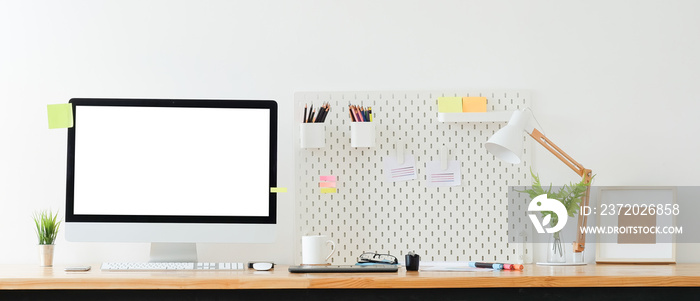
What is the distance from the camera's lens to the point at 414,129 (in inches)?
89.5

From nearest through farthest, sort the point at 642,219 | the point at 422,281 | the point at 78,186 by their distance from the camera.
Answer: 1. the point at 422,281
2. the point at 78,186
3. the point at 642,219

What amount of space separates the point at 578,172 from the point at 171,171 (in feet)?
3.72

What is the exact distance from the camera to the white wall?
228 cm

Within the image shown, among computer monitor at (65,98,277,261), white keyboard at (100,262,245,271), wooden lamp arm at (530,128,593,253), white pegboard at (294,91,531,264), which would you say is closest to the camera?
white keyboard at (100,262,245,271)

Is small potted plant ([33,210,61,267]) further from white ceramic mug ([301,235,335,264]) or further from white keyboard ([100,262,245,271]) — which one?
white ceramic mug ([301,235,335,264])

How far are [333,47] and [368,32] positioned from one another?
115 mm

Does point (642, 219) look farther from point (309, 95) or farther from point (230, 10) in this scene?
point (230, 10)

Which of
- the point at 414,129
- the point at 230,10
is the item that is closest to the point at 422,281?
the point at 414,129

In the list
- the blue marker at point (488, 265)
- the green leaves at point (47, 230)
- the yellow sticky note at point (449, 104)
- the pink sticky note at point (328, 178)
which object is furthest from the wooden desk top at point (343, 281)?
the yellow sticky note at point (449, 104)

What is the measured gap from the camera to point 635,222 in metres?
2.22

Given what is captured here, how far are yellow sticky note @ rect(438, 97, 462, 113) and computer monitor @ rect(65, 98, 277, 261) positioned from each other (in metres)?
0.52

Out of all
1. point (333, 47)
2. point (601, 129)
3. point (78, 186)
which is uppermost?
point (333, 47)

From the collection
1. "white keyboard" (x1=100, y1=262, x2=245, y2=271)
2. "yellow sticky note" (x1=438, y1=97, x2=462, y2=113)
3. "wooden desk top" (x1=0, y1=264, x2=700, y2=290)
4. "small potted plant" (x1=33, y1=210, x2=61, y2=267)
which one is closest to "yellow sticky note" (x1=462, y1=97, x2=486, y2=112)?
"yellow sticky note" (x1=438, y1=97, x2=462, y2=113)

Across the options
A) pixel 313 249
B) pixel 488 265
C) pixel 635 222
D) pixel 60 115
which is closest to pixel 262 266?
pixel 313 249
